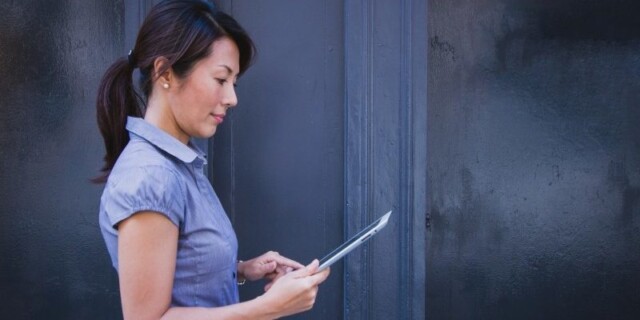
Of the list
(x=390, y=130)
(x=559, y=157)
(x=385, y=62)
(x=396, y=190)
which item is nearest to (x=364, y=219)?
(x=396, y=190)

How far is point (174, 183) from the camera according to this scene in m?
1.33

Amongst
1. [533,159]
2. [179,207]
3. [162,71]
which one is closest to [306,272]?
[179,207]

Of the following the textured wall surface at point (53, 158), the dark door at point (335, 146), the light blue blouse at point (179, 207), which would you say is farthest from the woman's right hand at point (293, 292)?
the textured wall surface at point (53, 158)

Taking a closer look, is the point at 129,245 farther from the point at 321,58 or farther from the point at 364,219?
the point at 321,58

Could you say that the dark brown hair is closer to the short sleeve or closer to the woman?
the woman

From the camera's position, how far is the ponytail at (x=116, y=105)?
1552mm

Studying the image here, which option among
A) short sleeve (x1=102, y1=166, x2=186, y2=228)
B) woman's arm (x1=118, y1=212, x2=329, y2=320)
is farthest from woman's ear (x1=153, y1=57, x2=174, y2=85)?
woman's arm (x1=118, y1=212, x2=329, y2=320)

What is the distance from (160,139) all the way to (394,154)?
48.9 inches

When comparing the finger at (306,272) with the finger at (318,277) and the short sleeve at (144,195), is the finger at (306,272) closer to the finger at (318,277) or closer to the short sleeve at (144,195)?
the finger at (318,277)

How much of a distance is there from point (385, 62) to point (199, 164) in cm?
115

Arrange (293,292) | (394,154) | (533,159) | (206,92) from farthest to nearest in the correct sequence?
(533,159) < (394,154) < (206,92) < (293,292)

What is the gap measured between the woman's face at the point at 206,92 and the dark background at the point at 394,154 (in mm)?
991

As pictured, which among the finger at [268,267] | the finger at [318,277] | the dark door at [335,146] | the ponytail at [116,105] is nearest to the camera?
the finger at [318,277]

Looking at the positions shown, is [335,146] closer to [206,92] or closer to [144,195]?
[206,92]
